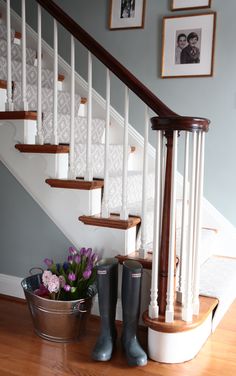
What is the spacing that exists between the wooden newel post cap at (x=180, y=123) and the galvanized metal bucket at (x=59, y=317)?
945 millimetres

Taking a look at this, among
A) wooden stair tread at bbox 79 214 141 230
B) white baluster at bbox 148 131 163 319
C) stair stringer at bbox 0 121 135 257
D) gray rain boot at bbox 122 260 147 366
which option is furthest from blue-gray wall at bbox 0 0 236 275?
white baluster at bbox 148 131 163 319

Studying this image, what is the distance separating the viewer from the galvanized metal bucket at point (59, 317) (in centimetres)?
210

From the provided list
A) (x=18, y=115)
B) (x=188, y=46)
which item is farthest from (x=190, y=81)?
(x=18, y=115)

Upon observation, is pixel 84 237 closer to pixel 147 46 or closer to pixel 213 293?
pixel 213 293

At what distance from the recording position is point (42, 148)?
2406 mm

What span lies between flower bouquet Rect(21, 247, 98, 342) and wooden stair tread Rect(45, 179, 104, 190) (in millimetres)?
350

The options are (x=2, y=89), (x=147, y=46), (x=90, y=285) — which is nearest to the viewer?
(x=90, y=285)

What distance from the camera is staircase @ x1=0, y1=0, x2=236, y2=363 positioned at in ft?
6.39

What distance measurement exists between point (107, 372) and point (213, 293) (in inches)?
30.0

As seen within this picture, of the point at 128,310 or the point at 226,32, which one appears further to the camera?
the point at 226,32

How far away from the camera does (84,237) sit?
2426 mm

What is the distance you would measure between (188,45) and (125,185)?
1334mm

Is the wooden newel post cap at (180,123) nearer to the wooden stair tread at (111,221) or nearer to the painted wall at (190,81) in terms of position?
the wooden stair tread at (111,221)

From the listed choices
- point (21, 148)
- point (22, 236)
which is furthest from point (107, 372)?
point (21, 148)
